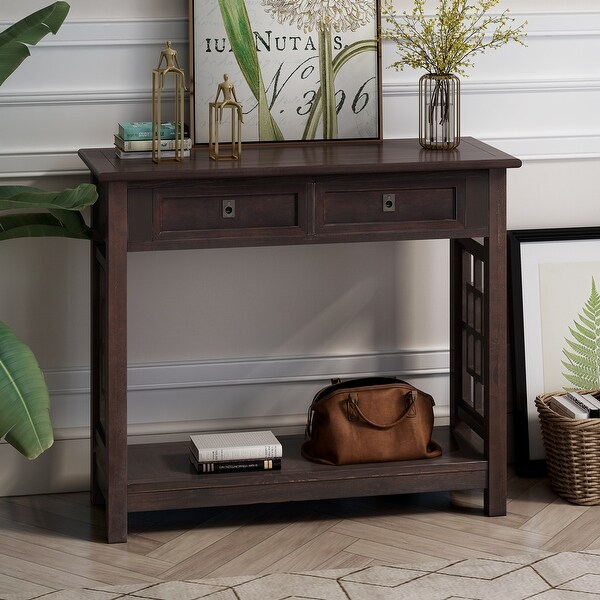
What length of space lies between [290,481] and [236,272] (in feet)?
2.36

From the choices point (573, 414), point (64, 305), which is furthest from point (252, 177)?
point (573, 414)

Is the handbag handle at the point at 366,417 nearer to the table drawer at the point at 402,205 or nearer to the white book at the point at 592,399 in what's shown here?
the table drawer at the point at 402,205

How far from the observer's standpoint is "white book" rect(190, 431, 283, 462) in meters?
3.18

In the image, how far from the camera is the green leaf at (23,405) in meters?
2.72

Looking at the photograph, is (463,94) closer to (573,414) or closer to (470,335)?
(470,335)

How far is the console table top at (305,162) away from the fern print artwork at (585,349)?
0.71m

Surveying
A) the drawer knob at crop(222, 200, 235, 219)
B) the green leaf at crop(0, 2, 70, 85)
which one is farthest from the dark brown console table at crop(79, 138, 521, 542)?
the green leaf at crop(0, 2, 70, 85)

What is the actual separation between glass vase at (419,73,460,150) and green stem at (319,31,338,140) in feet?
0.99

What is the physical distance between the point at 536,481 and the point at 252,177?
1405mm

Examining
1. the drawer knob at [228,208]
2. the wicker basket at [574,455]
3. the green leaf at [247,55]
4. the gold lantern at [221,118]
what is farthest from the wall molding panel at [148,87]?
the wicker basket at [574,455]

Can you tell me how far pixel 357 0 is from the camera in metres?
3.37

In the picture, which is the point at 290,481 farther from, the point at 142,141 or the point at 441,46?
the point at 441,46

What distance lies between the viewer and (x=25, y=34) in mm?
2957

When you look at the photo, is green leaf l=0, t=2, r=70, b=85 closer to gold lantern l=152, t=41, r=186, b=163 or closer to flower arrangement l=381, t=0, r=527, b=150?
gold lantern l=152, t=41, r=186, b=163
